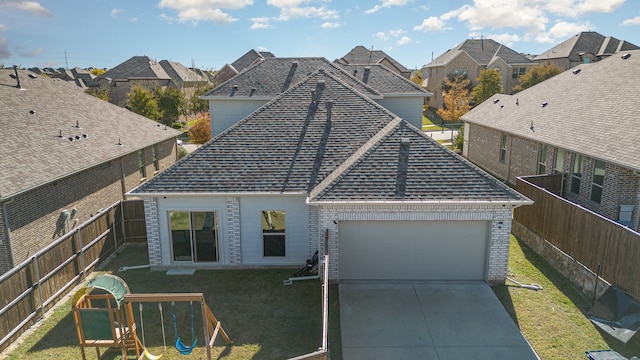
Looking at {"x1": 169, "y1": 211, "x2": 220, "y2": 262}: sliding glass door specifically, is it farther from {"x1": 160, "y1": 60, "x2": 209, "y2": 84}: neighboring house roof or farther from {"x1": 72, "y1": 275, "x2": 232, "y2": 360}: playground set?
{"x1": 160, "y1": 60, "x2": 209, "y2": 84}: neighboring house roof

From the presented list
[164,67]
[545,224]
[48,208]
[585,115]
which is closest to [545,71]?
[585,115]

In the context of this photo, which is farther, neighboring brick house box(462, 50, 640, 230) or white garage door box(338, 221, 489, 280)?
neighboring brick house box(462, 50, 640, 230)

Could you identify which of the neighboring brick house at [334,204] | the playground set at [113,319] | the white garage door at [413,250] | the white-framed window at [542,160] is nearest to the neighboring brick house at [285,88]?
the neighboring brick house at [334,204]

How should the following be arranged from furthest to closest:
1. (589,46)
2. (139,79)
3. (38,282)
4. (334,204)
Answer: (139,79), (589,46), (334,204), (38,282)

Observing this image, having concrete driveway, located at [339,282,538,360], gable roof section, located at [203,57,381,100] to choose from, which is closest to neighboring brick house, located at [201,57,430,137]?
gable roof section, located at [203,57,381,100]

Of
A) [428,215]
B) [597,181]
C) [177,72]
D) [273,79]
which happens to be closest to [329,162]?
[428,215]

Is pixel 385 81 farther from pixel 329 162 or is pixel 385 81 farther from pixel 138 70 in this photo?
pixel 138 70
